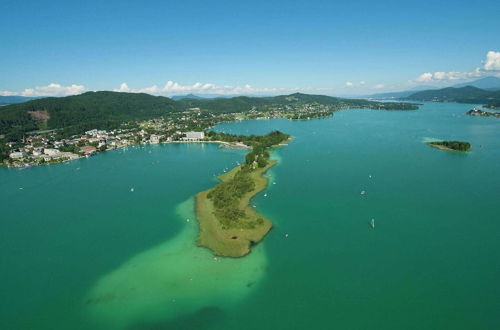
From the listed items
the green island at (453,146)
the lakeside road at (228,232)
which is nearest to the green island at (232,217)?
the lakeside road at (228,232)

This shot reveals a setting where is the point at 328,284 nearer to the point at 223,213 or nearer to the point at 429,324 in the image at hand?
the point at 429,324

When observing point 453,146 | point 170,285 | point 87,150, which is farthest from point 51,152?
point 453,146

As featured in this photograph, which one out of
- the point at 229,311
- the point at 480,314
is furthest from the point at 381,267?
the point at 229,311

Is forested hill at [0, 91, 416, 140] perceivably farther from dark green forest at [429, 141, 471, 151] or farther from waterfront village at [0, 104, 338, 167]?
dark green forest at [429, 141, 471, 151]

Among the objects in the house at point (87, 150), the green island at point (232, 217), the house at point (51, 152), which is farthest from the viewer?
the house at point (87, 150)

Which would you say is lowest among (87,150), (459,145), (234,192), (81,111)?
(87,150)

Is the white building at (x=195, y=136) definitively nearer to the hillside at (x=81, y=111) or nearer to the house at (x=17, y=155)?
the house at (x=17, y=155)

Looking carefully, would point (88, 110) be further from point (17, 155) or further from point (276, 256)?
point (276, 256)

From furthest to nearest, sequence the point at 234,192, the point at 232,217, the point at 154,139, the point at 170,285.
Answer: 1. the point at 154,139
2. the point at 234,192
3. the point at 232,217
4. the point at 170,285
